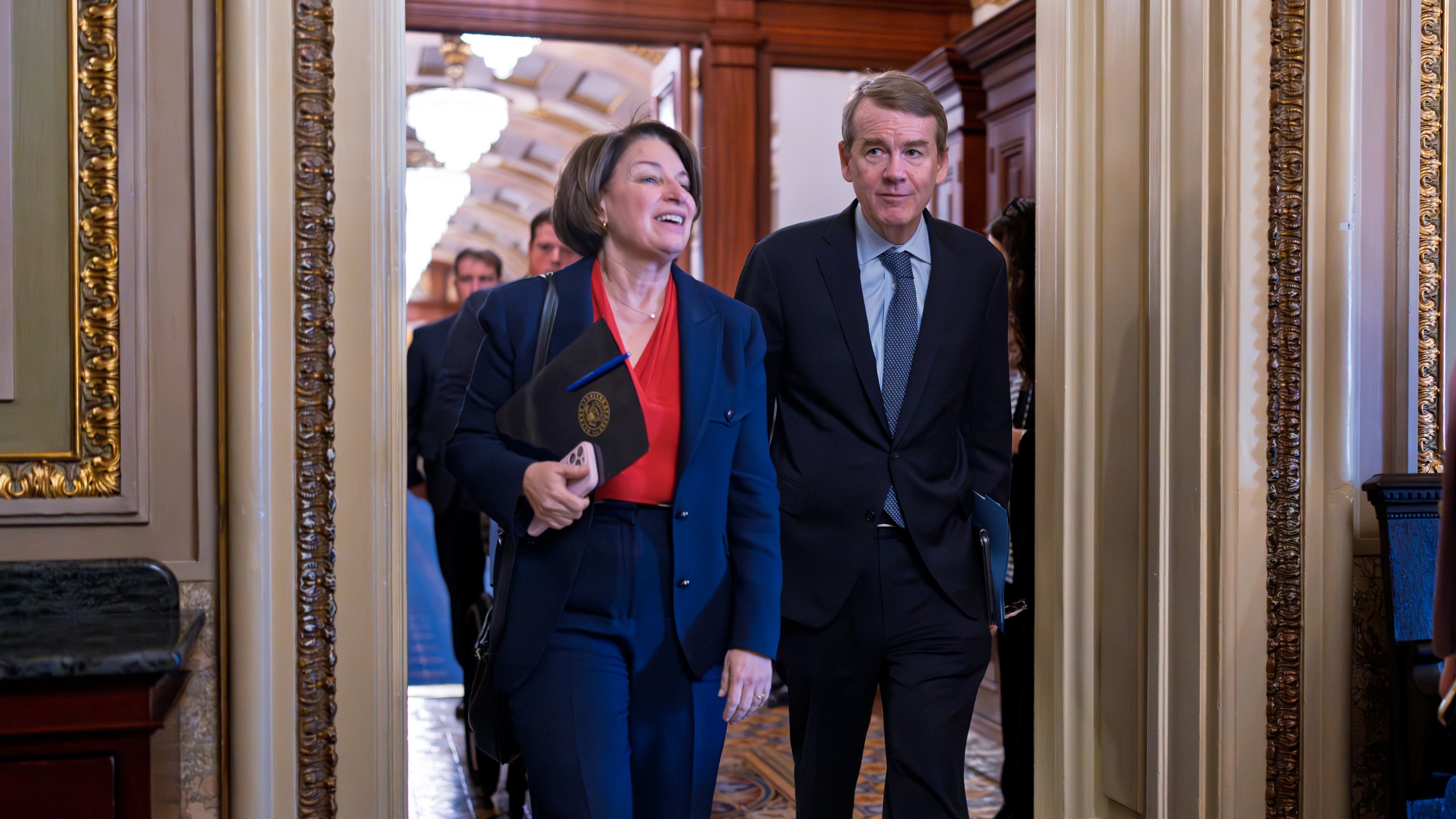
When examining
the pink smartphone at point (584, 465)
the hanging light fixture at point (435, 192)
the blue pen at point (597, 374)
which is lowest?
the pink smartphone at point (584, 465)

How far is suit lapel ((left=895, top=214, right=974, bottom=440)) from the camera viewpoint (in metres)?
2.74

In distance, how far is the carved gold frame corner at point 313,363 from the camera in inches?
91.7

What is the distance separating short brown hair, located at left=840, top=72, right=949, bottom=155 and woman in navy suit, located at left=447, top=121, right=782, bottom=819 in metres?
0.58

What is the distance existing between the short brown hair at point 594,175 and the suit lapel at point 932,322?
2.12 ft

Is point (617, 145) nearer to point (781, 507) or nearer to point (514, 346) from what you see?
point (514, 346)

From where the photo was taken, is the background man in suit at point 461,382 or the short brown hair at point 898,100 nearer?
the short brown hair at point 898,100

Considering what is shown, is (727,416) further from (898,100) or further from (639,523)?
(898,100)

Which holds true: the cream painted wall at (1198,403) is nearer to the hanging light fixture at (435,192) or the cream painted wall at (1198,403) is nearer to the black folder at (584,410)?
the black folder at (584,410)

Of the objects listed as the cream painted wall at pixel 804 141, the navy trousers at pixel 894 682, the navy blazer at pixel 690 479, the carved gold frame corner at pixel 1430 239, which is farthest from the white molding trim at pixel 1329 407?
the cream painted wall at pixel 804 141

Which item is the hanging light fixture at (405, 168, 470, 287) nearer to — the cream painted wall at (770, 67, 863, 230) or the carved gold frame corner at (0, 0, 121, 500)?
the cream painted wall at (770, 67, 863, 230)

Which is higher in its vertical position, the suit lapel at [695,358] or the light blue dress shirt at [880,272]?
the light blue dress shirt at [880,272]

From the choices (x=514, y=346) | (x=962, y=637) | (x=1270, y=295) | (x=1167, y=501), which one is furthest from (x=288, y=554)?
(x=1270, y=295)

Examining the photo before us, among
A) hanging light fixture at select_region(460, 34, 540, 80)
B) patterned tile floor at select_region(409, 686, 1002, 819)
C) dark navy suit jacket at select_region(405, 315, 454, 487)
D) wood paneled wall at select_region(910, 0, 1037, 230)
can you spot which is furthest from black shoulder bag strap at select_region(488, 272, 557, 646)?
hanging light fixture at select_region(460, 34, 540, 80)

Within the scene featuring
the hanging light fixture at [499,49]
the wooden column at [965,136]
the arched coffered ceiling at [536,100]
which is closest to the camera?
the wooden column at [965,136]
